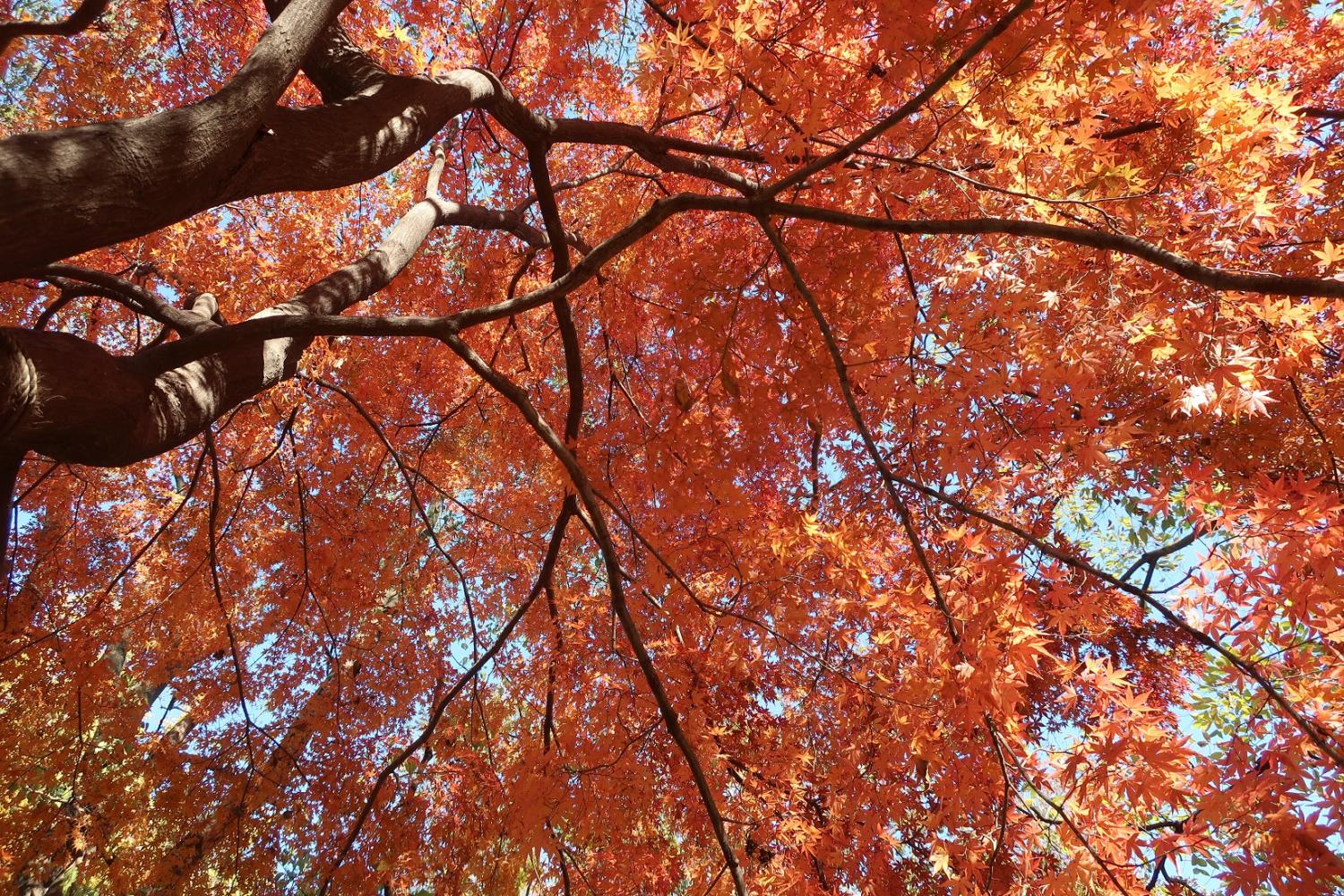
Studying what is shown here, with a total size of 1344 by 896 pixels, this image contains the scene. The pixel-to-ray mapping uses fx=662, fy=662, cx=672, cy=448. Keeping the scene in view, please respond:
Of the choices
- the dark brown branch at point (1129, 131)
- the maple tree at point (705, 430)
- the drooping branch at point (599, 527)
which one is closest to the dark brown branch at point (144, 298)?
the maple tree at point (705, 430)

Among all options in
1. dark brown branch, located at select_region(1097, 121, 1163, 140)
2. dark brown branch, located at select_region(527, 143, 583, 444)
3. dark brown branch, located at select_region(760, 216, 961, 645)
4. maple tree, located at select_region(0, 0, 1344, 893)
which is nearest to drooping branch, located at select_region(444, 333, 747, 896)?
maple tree, located at select_region(0, 0, 1344, 893)

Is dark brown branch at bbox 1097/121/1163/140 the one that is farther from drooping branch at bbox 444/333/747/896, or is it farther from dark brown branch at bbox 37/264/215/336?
dark brown branch at bbox 37/264/215/336

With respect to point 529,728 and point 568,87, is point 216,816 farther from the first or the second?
point 568,87

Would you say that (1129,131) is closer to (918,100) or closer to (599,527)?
(918,100)

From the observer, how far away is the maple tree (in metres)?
1.85

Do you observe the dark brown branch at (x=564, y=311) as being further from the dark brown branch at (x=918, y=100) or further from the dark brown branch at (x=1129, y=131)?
the dark brown branch at (x=1129, y=131)

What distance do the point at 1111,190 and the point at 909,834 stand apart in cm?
374

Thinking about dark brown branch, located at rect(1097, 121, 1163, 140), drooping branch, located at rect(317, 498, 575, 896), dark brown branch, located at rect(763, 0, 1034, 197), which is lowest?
drooping branch, located at rect(317, 498, 575, 896)

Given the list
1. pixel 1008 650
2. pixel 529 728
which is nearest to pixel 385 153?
pixel 1008 650

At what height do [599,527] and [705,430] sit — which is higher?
[705,430]

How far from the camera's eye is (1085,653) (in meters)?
5.20

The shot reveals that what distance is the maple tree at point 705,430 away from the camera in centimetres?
185

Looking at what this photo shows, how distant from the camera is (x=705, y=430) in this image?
2854 mm

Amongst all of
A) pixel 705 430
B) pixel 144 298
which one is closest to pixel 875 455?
pixel 705 430
